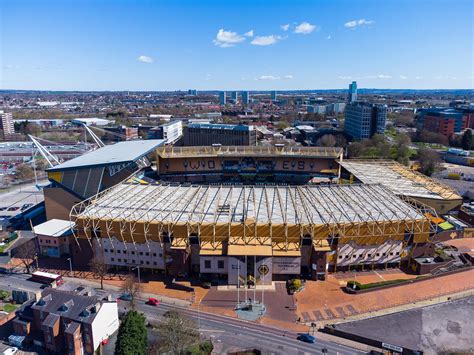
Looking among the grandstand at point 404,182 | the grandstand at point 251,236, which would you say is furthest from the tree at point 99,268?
the grandstand at point 404,182

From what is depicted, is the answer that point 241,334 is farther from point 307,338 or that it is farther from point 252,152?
point 252,152

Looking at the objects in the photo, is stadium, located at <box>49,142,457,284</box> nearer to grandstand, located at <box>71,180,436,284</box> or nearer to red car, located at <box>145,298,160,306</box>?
grandstand, located at <box>71,180,436,284</box>

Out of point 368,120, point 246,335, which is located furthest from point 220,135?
point 246,335

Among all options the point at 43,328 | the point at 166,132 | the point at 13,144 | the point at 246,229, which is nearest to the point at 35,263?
the point at 43,328

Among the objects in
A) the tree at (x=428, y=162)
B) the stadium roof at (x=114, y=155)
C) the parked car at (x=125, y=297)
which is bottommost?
the parked car at (x=125, y=297)

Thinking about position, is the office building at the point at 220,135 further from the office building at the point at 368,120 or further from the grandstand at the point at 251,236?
the grandstand at the point at 251,236

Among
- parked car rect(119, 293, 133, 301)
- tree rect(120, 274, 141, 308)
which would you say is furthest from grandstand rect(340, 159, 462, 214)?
parked car rect(119, 293, 133, 301)

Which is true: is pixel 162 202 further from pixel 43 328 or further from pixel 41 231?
pixel 43 328
